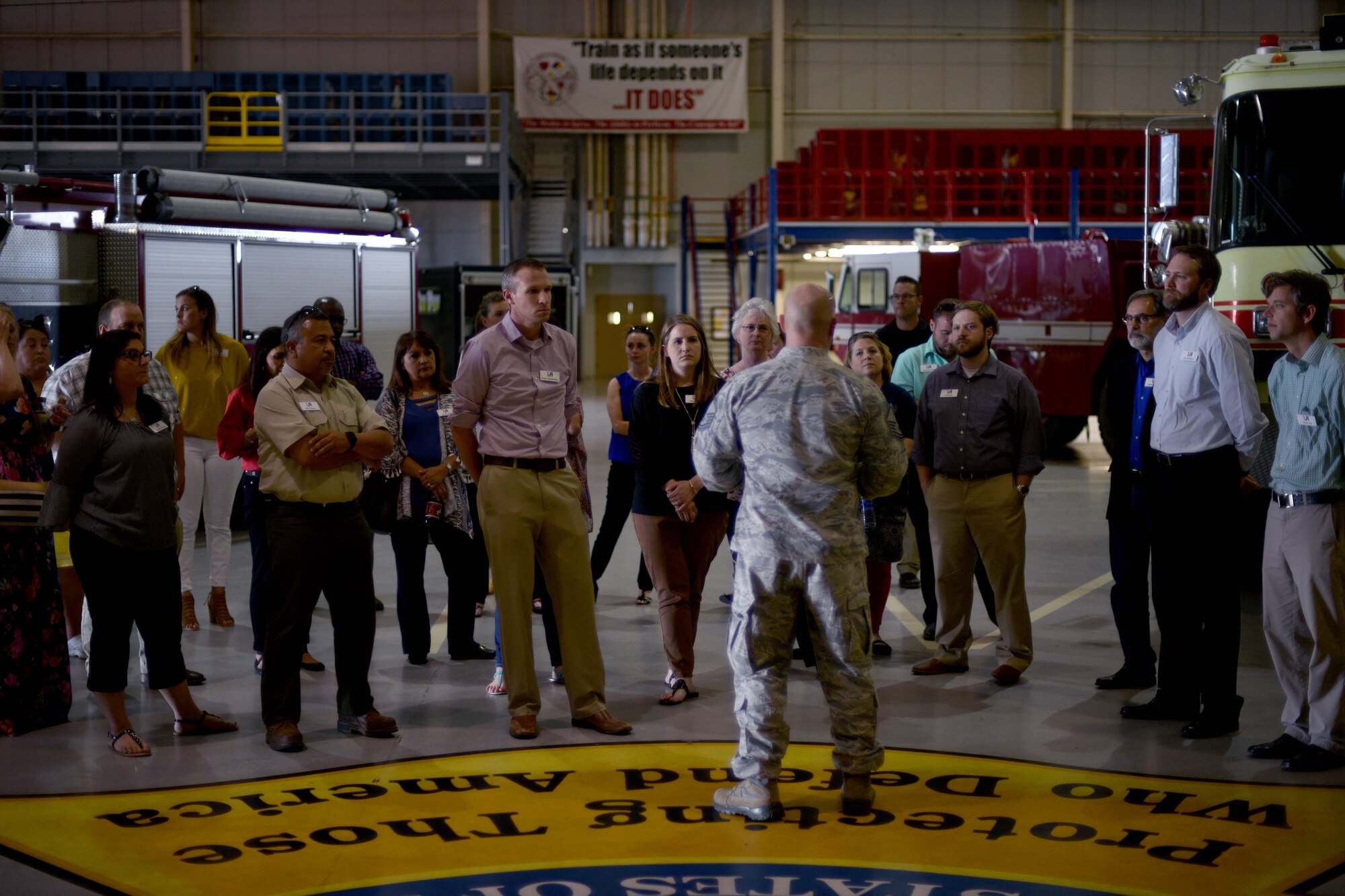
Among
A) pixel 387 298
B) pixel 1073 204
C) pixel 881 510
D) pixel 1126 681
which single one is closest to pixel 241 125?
pixel 387 298

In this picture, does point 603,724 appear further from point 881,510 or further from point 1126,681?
point 1126,681

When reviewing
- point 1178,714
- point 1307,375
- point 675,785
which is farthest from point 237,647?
A: point 1307,375

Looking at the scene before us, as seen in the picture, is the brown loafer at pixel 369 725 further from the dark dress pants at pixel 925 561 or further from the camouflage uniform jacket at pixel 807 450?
the dark dress pants at pixel 925 561

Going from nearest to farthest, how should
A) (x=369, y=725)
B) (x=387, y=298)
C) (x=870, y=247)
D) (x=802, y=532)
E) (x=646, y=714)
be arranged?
(x=802, y=532) → (x=369, y=725) → (x=646, y=714) → (x=387, y=298) → (x=870, y=247)

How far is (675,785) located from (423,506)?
8.61ft

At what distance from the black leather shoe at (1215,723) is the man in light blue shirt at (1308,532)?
25 cm

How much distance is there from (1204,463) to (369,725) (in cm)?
372

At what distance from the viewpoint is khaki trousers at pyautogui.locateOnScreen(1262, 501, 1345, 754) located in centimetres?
502

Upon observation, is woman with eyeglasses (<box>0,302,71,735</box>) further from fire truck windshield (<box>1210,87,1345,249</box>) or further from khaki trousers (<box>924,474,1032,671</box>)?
fire truck windshield (<box>1210,87,1345,249</box>)

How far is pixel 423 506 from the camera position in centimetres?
688

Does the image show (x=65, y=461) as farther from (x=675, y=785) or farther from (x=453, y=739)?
(x=675, y=785)

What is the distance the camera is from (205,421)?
304 inches

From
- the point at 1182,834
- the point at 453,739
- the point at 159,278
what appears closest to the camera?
the point at 1182,834

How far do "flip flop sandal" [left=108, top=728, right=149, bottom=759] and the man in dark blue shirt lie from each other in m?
4.39
